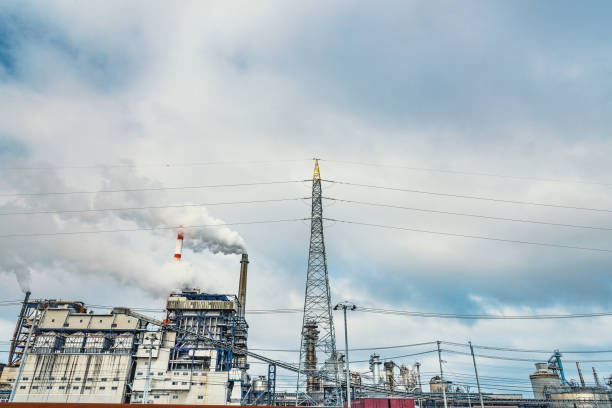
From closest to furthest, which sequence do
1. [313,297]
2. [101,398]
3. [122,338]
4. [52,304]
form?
[313,297], [101,398], [122,338], [52,304]

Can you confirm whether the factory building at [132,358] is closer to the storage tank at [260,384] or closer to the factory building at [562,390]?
the storage tank at [260,384]

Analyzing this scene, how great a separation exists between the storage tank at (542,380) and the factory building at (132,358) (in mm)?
55147

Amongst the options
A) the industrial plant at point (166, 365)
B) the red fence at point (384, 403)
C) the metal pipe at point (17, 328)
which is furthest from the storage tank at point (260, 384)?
the metal pipe at point (17, 328)

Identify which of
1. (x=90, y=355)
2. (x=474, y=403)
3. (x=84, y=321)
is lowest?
(x=474, y=403)

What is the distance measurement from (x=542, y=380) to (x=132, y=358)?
Result: 76.7 m

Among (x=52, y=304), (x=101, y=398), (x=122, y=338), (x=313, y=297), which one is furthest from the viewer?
(x=52, y=304)

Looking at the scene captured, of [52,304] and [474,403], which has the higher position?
[52,304]

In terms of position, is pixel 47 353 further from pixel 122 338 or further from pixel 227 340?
pixel 227 340

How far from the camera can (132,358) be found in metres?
61.6

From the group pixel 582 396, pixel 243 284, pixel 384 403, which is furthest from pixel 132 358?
pixel 582 396

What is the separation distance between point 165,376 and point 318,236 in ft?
117

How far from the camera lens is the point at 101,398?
2283 inches

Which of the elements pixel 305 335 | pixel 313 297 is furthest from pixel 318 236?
pixel 305 335

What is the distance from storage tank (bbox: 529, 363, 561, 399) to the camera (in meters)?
70.6
